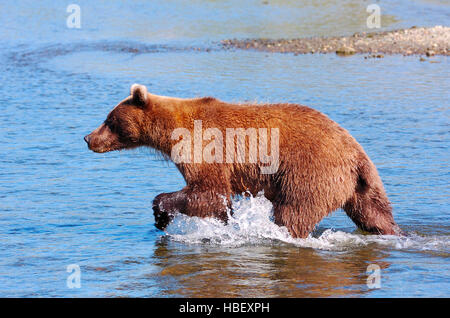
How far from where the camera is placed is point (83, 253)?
6602mm

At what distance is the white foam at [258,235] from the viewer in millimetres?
6645

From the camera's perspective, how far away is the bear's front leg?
650 cm

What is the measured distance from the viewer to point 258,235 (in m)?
6.85

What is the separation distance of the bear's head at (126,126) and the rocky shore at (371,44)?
38.2ft

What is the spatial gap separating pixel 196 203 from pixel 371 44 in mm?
13471

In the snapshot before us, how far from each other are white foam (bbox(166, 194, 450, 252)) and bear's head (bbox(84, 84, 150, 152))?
0.89 meters

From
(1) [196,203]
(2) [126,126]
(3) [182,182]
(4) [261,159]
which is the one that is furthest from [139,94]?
(3) [182,182]

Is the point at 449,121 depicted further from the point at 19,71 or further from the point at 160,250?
the point at 19,71

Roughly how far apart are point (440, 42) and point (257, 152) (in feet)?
43.8

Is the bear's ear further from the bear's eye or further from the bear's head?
the bear's eye
